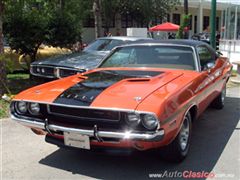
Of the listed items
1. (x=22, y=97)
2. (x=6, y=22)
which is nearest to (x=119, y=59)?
(x=22, y=97)

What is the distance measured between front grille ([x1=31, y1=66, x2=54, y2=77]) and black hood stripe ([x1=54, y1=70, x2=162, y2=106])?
11.0 feet

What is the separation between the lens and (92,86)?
425 cm

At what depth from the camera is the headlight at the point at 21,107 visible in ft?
14.1

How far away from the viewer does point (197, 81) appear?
15.6 ft

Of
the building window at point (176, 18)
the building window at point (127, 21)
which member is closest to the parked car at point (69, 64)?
the building window at point (127, 21)

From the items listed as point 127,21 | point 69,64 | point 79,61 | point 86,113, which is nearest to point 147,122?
point 86,113

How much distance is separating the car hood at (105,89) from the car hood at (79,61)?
2877mm

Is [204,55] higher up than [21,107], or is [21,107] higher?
[204,55]

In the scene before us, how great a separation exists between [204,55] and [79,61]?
3311mm

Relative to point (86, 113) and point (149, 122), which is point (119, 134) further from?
point (86, 113)

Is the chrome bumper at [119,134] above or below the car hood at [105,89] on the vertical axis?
below

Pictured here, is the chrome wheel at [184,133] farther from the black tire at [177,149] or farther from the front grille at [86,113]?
the front grille at [86,113]

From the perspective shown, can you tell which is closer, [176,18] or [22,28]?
[22,28]

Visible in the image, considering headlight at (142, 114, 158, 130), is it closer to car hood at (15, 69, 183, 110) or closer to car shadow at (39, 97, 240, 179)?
car hood at (15, 69, 183, 110)
